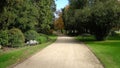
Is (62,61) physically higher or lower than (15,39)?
lower

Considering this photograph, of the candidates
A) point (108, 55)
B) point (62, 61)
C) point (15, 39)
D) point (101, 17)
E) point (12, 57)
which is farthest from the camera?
point (101, 17)

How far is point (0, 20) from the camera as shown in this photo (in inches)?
1054

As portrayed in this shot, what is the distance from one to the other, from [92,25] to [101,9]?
390 centimetres

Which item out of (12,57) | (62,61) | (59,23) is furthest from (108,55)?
(59,23)

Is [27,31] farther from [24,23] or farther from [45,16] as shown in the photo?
[45,16]

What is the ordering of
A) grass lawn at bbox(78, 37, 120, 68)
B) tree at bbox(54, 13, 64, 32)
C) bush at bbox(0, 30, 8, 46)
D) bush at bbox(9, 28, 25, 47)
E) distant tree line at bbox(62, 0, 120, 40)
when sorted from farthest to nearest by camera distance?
tree at bbox(54, 13, 64, 32)
distant tree line at bbox(62, 0, 120, 40)
bush at bbox(9, 28, 25, 47)
bush at bbox(0, 30, 8, 46)
grass lawn at bbox(78, 37, 120, 68)

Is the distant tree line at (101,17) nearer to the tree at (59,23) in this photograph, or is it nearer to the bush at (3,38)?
the bush at (3,38)

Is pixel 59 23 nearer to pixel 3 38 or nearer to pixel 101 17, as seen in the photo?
pixel 101 17

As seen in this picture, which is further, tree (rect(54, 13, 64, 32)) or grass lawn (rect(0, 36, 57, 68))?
tree (rect(54, 13, 64, 32))

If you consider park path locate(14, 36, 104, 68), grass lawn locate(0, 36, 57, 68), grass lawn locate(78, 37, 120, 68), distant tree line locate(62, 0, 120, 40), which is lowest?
grass lawn locate(78, 37, 120, 68)

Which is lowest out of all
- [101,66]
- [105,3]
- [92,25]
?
[101,66]

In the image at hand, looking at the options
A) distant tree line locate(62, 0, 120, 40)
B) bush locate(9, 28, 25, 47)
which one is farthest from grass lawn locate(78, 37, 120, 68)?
distant tree line locate(62, 0, 120, 40)

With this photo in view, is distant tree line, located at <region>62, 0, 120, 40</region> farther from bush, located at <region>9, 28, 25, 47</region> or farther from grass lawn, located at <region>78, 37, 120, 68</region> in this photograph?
bush, located at <region>9, 28, 25, 47</region>

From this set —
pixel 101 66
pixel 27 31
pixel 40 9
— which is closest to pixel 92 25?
pixel 27 31
